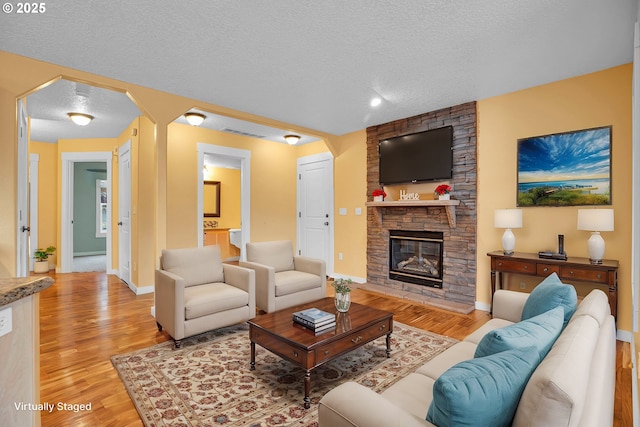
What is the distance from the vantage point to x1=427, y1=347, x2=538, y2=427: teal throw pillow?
87cm

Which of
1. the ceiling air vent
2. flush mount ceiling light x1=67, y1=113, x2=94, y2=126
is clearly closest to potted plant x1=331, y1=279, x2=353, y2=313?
the ceiling air vent

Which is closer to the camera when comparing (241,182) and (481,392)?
(481,392)

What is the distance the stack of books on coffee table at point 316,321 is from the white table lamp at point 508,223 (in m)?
2.35

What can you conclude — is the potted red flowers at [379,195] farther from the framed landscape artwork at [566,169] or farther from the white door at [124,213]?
the white door at [124,213]

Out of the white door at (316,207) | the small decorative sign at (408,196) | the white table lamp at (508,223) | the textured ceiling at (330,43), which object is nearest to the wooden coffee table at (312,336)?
the white table lamp at (508,223)

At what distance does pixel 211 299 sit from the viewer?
9.41ft

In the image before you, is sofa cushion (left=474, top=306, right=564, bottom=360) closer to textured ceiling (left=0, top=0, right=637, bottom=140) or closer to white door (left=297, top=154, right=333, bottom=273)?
textured ceiling (left=0, top=0, right=637, bottom=140)

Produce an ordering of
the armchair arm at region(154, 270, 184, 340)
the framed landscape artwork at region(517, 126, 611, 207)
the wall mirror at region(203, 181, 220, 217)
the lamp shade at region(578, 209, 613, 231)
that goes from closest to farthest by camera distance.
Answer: the armchair arm at region(154, 270, 184, 340) → the lamp shade at region(578, 209, 613, 231) → the framed landscape artwork at region(517, 126, 611, 207) → the wall mirror at region(203, 181, 220, 217)

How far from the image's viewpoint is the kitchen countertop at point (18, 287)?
953mm

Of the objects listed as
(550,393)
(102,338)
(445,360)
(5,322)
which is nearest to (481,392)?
(550,393)

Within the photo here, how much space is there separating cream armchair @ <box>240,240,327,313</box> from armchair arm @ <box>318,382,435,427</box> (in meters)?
2.33

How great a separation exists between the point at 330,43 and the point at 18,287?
253cm

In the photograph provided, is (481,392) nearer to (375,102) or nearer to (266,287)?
(266,287)

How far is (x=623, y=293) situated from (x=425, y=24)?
3105 millimetres
